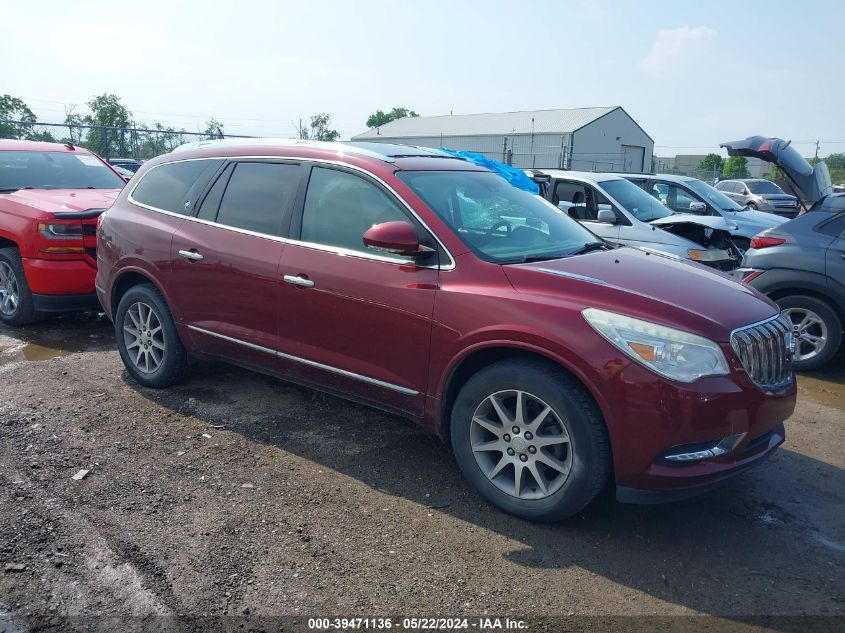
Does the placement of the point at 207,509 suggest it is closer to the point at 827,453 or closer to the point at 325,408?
the point at 325,408

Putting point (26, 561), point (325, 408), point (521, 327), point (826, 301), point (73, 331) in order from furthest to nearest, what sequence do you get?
point (73, 331) → point (826, 301) → point (325, 408) → point (521, 327) → point (26, 561)

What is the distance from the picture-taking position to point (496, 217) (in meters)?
4.38

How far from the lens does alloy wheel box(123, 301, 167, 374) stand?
17.5ft

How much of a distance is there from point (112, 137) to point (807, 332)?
Answer: 19.0 m

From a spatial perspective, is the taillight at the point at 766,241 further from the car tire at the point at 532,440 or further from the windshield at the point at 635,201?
the car tire at the point at 532,440

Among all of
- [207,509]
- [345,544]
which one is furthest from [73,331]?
[345,544]

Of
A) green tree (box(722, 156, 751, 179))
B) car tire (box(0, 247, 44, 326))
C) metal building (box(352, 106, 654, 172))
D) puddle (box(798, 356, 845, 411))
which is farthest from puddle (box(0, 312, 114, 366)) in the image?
green tree (box(722, 156, 751, 179))

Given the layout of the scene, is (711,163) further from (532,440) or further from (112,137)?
(532,440)

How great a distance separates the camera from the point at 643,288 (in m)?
3.60

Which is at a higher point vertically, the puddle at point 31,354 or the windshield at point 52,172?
the windshield at point 52,172

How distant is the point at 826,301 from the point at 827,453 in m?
2.32

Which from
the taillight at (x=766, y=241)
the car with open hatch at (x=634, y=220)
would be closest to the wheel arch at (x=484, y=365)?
the taillight at (x=766, y=241)

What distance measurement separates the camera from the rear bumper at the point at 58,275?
678 centimetres

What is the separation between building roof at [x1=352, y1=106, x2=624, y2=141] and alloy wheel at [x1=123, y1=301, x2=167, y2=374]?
48.0m
